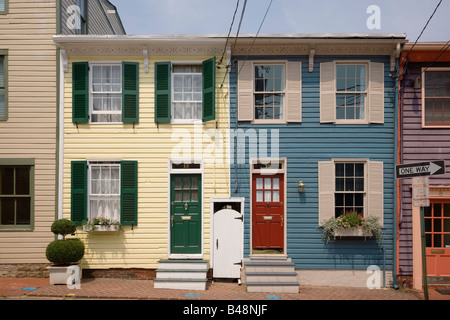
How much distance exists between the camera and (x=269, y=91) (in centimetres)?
1068

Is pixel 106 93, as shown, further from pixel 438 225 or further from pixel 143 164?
pixel 438 225

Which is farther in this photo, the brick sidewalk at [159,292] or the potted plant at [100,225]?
the potted plant at [100,225]

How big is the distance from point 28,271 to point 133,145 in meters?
4.30

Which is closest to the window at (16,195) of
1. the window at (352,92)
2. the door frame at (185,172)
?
the door frame at (185,172)

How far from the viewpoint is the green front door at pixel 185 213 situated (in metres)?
10.4

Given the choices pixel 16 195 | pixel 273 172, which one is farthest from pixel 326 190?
pixel 16 195

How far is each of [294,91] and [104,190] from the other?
228 inches

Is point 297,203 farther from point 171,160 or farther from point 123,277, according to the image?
point 123,277

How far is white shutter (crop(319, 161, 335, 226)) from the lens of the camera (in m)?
10.3

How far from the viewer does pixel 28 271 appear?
404 inches

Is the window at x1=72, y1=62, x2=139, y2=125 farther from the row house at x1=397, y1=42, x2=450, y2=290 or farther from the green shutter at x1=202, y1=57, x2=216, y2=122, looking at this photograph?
the row house at x1=397, y1=42, x2=450, y2=290

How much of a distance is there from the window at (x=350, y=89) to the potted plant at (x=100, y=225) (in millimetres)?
6638

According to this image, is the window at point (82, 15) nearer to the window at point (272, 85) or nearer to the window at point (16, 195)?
the window at point (16, 195)

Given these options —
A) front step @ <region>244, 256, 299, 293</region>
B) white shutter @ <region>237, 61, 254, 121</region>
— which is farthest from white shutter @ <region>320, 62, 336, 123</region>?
front step @ <region>244, 256, 299, 293</region>
